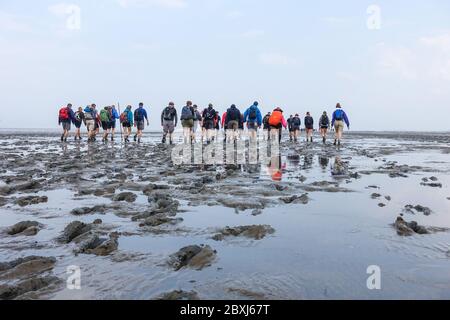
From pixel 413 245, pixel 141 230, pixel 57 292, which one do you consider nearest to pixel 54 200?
pixel 141 230

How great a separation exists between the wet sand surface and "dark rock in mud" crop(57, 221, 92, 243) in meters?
0.01

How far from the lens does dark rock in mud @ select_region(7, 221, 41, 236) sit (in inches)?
237

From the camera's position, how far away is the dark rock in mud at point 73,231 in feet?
18.8

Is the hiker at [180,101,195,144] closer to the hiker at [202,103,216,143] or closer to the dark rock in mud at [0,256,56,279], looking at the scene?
the hiker at [202,103,216,143]

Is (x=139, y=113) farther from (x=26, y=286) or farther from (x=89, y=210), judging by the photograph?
(x=26, y=286)

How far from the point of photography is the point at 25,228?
6.24 meters

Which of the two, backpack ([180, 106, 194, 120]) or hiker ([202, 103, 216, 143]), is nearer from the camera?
backpack ([180, 106, 194, 120])

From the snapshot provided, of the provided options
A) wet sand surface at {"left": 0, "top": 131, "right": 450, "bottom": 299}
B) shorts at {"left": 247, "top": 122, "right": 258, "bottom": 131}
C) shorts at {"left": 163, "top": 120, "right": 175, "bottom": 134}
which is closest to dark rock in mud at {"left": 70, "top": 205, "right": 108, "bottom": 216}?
wet sand surface at {"left": 0, "top": 131, "right": 450, "bottom": 299}

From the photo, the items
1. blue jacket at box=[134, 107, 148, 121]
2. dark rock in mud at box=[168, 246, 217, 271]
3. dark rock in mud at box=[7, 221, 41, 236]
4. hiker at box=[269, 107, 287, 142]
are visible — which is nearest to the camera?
dark rock in mud at box=[168, 246, 217, 271]

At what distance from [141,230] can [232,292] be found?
8.68 ft

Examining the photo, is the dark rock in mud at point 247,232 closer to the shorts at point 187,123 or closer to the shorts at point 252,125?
the shorts at point 187,123

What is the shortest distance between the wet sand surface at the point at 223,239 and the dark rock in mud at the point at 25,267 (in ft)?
0.04

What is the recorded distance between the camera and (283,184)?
34.7 feet

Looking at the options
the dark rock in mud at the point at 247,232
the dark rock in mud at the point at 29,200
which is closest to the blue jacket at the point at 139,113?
the dark rock in mud at the point at 29,200
